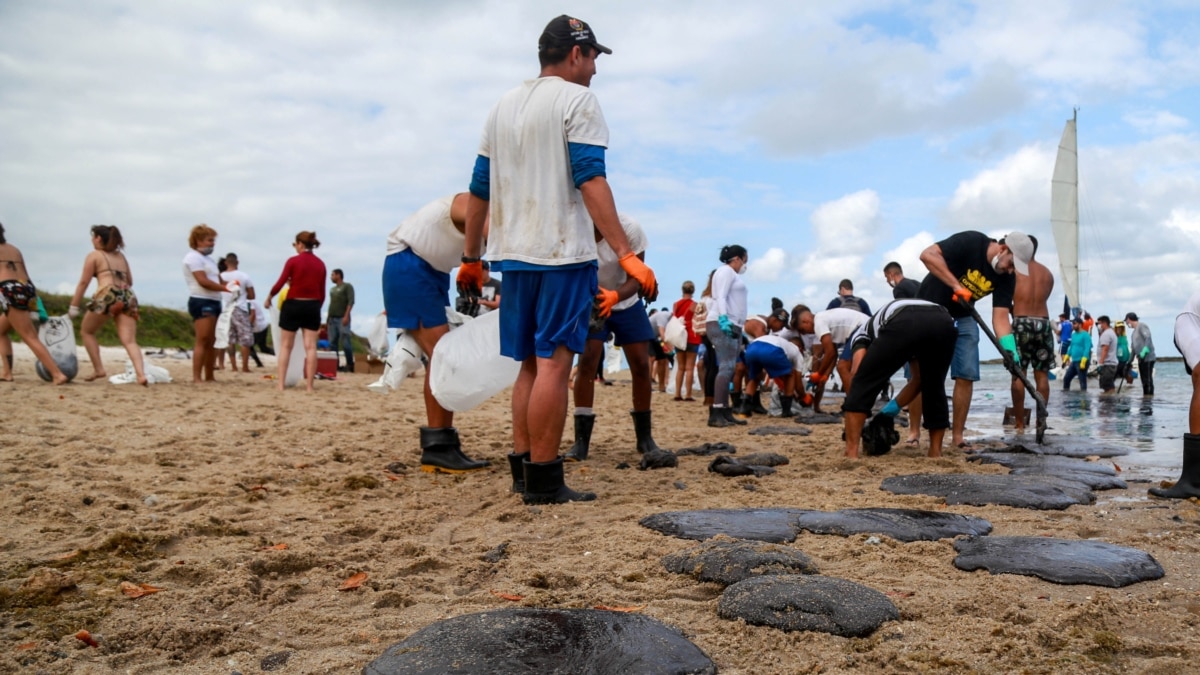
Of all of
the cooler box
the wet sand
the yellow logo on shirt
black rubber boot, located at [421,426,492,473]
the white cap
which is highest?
the white cap

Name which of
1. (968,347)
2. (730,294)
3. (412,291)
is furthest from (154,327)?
(968,347)

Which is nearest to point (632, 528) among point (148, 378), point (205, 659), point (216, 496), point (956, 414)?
point (205, 659)

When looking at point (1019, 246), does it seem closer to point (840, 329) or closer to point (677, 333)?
point (840, 329)

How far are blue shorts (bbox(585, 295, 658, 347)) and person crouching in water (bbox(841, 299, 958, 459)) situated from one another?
51.2 inches

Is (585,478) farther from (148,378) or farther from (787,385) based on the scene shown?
(148,378)

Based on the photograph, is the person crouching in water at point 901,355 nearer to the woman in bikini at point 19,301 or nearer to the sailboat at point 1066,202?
the woman in bikini at point 19,301

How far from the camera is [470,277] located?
4.20 meters

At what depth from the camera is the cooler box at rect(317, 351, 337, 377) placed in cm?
1299

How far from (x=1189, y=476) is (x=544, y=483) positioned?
294 centimetres

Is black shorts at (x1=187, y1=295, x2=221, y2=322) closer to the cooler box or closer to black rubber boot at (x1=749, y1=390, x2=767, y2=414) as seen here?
the cooler box

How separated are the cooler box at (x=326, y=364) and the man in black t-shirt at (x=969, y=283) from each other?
9398 millimetres

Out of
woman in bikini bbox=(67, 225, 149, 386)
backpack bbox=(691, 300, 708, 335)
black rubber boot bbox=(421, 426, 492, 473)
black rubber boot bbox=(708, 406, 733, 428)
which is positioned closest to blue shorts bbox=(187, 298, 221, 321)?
woman in bikini bbox=(67, 225, 149, 386)

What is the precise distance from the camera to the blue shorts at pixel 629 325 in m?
5.04

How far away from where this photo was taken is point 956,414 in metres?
6.29
